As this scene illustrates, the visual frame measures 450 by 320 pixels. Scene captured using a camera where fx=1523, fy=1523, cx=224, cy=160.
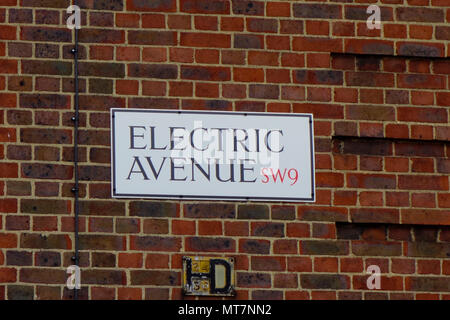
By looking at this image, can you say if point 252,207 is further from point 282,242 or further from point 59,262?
point 59,262

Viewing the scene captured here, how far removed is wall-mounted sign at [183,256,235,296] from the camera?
26.7ft

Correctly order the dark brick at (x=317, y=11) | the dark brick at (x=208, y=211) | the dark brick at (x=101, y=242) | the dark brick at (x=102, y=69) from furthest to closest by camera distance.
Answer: the dark brick at (x=317, y=11), the dark brick at (x=102, y=69), the dark brick at (x=208, y=211), the dark brick at (x=101, y=242)

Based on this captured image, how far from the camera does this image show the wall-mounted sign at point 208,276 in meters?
8.14

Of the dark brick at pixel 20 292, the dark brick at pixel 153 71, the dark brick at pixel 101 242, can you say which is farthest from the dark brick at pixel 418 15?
the dark brick at pixel 20 292

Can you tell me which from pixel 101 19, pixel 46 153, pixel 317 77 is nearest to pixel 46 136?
pixel 46 153

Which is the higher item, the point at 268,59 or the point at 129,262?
the point at 268,59

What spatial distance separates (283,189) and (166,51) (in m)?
1.00

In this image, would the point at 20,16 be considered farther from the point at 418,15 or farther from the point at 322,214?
the point at 418,15

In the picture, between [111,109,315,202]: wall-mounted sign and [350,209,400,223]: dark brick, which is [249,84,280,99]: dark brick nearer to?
[111,109,315,202]: wall-mounted sign

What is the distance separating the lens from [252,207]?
8.30 m

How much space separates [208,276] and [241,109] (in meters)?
0.95

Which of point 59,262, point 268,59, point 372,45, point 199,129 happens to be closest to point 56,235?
point 59,262

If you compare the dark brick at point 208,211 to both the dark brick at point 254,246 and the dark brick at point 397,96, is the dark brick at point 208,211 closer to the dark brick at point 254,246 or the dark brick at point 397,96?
the dark brick at point 254,246

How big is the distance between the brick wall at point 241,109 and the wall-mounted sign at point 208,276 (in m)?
0.05
